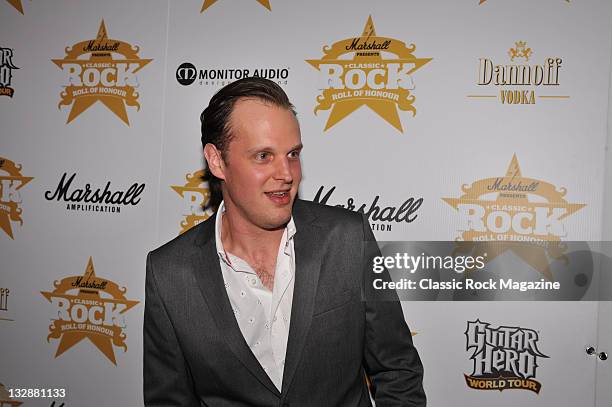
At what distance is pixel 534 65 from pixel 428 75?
1.27 ft

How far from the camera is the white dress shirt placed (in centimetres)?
139

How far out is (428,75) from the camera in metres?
2.13

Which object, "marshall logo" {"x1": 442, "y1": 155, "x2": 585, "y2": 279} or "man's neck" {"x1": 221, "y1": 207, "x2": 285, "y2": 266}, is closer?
"man's neck" {"x1": 221, "y1": 207, "x2": 285, "y2": 266}

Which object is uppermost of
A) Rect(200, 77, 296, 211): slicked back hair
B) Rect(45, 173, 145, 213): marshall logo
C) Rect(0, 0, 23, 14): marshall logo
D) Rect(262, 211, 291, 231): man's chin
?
Rect(0, 0, 23, 14): marshall logo

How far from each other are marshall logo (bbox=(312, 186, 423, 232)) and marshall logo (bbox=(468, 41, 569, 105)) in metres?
0.48

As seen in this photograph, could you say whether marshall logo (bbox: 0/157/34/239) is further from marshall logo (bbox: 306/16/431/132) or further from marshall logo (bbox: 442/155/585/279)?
marshall logo (bbox: 442/155/585/279)

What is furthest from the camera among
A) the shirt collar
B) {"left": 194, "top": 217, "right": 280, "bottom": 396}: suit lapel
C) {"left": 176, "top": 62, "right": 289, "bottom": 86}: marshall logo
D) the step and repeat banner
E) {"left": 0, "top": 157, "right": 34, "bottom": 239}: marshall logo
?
{"left": 0, "top": 157, "right": 34, "bottom": 239}: marshall logo

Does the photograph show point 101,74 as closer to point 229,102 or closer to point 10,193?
point 10,193

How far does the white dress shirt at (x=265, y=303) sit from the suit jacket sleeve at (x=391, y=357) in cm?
21

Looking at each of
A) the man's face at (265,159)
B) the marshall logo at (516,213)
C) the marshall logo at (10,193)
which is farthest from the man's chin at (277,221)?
the marshall logo at (10,193)

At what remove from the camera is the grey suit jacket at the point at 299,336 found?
134cm

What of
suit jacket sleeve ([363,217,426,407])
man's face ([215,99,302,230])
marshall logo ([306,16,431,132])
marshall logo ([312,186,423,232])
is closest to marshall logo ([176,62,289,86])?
marshall logo ([306,16,431,132])

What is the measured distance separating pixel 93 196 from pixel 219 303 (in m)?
1.31

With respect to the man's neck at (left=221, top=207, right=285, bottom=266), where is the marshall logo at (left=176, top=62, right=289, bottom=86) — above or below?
above
